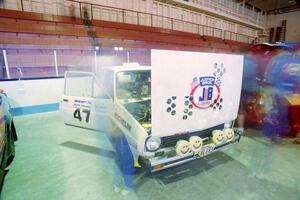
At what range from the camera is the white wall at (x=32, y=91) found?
4.79 meters

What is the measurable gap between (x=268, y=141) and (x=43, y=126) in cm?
482

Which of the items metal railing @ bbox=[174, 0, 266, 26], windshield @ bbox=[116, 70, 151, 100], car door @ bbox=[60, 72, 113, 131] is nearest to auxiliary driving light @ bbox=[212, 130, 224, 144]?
windshield @ bbox=[116, 70, 151, 100]

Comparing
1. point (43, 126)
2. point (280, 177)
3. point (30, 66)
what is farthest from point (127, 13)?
point (280, 177)

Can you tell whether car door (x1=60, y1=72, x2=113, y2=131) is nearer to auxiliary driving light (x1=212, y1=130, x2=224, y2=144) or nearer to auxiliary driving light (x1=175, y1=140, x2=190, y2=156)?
auxiliary driving light (x1=175, y1=140, x2=190, y2=156)

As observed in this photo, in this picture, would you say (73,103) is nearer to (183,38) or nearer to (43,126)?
(43,126)

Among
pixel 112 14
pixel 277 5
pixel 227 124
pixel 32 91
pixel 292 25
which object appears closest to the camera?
pixel 227 124

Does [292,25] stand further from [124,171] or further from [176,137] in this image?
[124,171]

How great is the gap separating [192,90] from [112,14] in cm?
836

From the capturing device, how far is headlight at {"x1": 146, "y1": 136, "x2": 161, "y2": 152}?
1.83 metres

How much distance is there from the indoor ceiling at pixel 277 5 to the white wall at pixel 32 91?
13983 mm

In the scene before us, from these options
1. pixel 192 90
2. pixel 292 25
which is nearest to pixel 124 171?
pixel 192 90

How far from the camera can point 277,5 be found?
13.6 metres

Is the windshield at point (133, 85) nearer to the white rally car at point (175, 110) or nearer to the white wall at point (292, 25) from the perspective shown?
the white rally car at point (175, 110)

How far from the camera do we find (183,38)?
1024 cm
